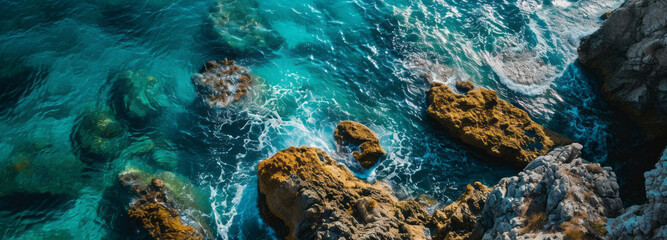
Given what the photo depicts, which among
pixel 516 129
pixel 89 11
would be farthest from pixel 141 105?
pixel 516 129

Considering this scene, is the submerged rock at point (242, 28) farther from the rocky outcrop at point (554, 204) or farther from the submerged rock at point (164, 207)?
the rocky outcrop at point (554, 204)

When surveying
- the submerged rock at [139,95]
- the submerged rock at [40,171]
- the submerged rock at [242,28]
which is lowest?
the submerged rock at [40,171]

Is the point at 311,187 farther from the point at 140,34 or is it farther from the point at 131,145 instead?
the point at 140,34

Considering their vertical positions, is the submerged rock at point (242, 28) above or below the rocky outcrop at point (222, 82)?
above

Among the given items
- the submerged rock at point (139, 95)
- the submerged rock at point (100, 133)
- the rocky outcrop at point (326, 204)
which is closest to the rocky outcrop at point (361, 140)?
the rocky outcrop at point (326, 204)

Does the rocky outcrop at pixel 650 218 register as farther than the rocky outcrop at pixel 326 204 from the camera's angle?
No

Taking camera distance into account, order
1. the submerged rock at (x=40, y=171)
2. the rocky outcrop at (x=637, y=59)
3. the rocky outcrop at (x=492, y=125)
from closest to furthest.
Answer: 1. the submerged rock at (x=40, y=171)
2. the rocky outcrop at (x=492, y=125)
3. the rocky outcrop at (x=637, y=59)

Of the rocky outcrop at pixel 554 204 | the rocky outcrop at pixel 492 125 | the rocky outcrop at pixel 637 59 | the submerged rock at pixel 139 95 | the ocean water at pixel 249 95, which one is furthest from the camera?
the submerged rock at pixel 139 95
